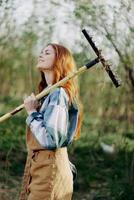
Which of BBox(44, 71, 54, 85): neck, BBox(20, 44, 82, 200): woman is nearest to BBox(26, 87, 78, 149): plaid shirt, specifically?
BBox(20, 44, 82, 200): woman

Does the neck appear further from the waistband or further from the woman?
the waistband

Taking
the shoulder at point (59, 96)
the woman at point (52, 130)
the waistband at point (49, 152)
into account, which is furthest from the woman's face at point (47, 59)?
the waistband at point (49, 152)

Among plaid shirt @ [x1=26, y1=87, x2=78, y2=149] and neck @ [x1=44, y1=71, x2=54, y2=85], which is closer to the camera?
plaid shirt @ [x1=26, y1=87, x2=78, y2=149]

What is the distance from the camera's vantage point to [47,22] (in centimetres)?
867

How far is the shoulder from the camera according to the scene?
12.3 feet

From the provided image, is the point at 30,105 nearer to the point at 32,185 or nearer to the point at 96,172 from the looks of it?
the point at 32,185

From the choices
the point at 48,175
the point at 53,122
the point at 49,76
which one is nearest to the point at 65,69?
the point at 49,76

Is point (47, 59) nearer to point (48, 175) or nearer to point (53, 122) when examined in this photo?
point (53, 122)

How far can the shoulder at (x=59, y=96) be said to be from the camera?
3.74m

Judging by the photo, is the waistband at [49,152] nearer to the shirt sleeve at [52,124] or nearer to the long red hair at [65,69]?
the shirt sleeve at [52,124]

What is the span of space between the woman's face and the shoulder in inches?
6.8

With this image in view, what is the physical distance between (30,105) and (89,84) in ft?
28.5

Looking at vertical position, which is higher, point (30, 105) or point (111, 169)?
point (30, 105)

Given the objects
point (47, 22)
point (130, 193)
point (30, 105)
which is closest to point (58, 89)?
point (30, 105)
